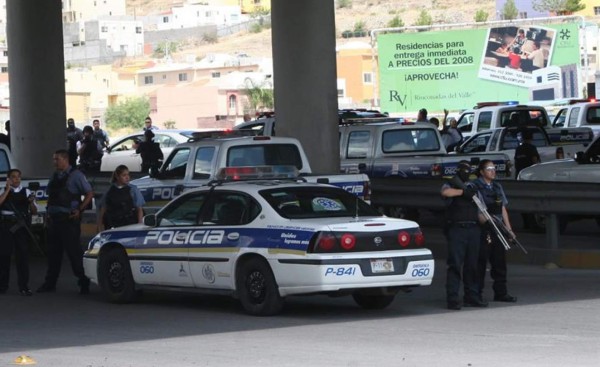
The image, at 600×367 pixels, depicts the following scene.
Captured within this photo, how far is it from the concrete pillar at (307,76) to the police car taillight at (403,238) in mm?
9790

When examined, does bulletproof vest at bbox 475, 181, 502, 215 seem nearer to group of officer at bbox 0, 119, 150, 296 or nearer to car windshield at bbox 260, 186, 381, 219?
car windshield at bbox 260, 186, 381, 219

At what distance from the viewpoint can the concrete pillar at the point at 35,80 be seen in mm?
30531

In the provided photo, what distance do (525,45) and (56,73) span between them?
61881mm

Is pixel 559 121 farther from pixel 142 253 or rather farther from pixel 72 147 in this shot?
pixel 142 253

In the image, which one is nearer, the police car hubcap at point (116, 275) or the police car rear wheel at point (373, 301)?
the police car rear wheel at point (373, 301)

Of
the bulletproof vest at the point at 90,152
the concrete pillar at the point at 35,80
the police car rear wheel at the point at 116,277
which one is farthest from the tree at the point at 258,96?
the police car rear wheel at the point at 116,277

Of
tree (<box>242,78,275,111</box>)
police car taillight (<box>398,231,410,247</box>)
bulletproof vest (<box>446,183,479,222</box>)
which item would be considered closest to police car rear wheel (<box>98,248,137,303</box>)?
police car taillight (<box>398,231,410,247</box>)

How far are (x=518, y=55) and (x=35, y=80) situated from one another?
61.7 m

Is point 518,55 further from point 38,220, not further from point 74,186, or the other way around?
point 74,186

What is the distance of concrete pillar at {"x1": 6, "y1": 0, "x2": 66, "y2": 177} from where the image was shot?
100 ft

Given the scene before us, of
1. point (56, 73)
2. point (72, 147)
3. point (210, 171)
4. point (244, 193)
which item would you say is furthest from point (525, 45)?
point (244, 193)

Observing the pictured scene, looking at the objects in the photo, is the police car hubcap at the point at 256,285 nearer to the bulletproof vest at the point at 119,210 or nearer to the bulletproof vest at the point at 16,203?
the bulletproof vest at the point at 119,210

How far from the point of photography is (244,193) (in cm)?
1543

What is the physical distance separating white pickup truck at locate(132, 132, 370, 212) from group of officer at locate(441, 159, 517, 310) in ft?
15.3
